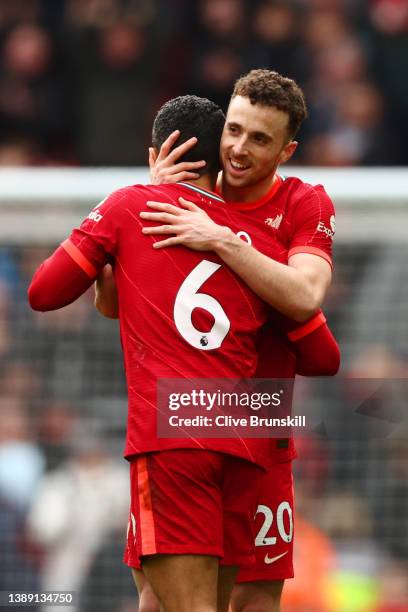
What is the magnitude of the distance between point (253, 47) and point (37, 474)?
4.08 metres

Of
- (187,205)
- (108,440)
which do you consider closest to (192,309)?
(187,205)

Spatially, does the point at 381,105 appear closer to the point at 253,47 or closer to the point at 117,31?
the point at 253,47

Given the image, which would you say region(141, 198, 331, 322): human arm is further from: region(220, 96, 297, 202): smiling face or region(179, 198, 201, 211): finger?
region(220, 96, 297, 202): smiling face

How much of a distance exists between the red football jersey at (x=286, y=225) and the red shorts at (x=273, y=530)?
0.63 ft

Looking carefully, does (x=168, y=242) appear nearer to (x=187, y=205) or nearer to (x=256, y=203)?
(x=187, y=205)

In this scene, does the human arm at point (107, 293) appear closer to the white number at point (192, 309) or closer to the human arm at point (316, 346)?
the white number at point (192, 309)

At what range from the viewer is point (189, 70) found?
28.2 ft

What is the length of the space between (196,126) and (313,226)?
45 centimetres

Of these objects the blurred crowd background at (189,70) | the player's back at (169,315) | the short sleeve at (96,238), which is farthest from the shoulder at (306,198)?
the blurred crowd background at (189,70)

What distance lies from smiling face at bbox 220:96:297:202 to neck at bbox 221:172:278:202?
27 mm

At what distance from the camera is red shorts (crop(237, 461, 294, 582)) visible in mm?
4188

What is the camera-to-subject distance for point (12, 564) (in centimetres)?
526

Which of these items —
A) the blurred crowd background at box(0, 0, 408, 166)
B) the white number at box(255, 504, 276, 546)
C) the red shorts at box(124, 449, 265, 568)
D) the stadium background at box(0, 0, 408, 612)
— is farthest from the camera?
the blurred crowd background at box(0, 0, 408, 166)

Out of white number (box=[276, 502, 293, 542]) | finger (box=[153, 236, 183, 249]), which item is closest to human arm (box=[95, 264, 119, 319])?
finger (box=[153, 236, 183, 249])
